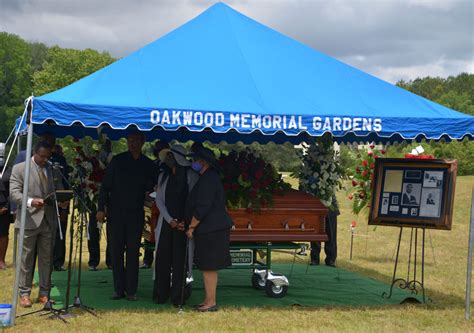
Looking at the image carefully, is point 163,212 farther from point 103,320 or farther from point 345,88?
point 345,88

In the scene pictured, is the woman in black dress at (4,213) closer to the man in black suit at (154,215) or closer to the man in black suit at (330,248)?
the man in black suit at (154,215)

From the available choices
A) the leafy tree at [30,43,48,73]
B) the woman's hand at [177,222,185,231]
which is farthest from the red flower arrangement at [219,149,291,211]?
the leafy tree at [30,43,48,73]

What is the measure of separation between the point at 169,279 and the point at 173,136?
4.82 metres

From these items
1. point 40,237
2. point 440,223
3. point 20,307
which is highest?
point 440,223

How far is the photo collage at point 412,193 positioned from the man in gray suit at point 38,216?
4076mm

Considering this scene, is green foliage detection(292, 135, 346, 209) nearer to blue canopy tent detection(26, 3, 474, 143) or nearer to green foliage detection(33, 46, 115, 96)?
blue canopy tent detection(26, 3, 474, 143)

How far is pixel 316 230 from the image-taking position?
8.85m

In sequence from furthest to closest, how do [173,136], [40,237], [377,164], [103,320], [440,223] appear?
[173,136], [377,164], [440,223], [40,237], [103,320]

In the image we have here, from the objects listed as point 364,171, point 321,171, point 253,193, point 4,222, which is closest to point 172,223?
point 253,193

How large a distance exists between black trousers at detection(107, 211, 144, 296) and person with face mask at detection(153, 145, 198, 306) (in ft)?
0.80

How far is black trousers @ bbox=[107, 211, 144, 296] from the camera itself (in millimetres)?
8281

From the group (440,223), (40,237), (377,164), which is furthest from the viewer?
(377,164)

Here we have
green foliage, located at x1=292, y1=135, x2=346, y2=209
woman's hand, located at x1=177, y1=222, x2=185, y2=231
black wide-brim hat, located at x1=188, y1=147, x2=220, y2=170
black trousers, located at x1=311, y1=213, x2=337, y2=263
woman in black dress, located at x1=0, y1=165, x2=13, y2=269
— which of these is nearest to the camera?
black wide-brim hat, located at x1=188, y1=147, x2=220, y2=170

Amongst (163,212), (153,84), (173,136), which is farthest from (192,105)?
(173,136)
